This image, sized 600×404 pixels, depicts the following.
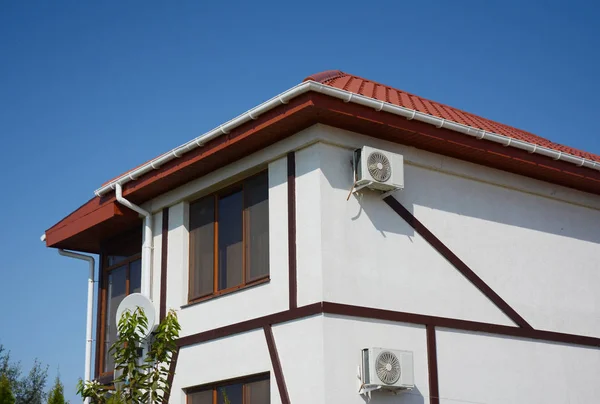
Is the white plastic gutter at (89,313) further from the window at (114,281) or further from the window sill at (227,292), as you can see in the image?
the window sill at (227,292)

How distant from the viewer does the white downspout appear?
13.0 metres

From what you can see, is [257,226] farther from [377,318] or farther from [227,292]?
[377,318]

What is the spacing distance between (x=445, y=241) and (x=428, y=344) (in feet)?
4.63

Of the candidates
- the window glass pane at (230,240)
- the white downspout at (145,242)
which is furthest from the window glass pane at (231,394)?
the white downspout at (145,242)

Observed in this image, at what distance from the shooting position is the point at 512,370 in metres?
11.4

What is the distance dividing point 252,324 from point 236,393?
3.02 ft

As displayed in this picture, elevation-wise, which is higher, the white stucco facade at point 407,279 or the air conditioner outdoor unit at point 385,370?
the white stucco facade at point 407,279

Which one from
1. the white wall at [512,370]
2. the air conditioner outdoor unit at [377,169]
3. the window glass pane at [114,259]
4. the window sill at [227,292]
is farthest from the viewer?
the window glass pane at [114,259]

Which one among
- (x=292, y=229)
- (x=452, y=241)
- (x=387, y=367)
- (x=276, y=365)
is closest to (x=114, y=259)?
(x=292, y=229)

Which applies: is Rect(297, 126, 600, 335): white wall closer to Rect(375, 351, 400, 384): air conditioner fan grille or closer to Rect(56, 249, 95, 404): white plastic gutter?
Rect(375, 351, 400, 384): air conditioner fan grille

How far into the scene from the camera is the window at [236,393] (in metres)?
10.7

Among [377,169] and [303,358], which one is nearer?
[303,358]

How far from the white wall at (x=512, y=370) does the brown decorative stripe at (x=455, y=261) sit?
344 mm

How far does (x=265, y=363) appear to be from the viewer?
419 inches
